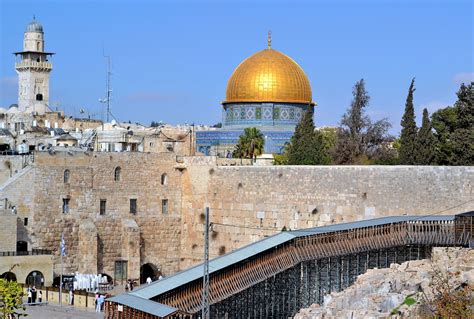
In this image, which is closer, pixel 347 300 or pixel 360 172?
pixel 347 300

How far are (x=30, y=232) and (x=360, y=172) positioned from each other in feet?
36.5

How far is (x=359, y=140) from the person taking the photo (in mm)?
40406

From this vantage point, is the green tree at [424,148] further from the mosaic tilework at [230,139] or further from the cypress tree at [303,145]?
the mosaic tilework at [230,139]

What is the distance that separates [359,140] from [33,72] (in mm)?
28747

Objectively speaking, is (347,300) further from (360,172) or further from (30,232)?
(30,232)

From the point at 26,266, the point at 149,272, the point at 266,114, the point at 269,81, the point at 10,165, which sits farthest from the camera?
the point at 266,114

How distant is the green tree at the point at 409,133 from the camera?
3475cm

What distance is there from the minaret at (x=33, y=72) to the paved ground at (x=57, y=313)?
33.6 meters

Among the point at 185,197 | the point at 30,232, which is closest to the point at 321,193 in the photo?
the point at 185,197

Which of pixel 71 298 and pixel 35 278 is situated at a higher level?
pixel 35 278

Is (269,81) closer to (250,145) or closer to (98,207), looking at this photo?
(250,145)

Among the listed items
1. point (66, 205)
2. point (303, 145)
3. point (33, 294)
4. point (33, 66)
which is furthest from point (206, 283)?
point (33, 66)

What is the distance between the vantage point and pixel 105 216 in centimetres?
3734

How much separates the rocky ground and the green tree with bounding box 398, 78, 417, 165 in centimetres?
808
